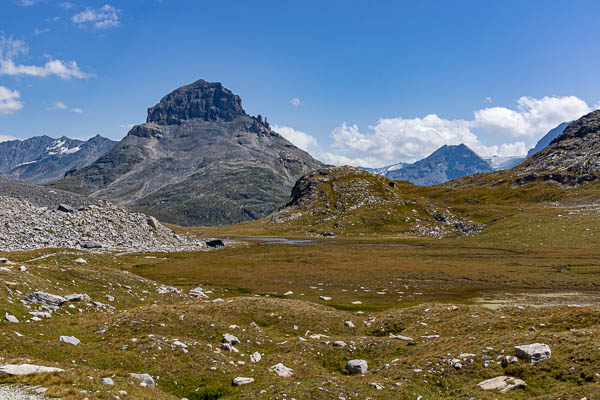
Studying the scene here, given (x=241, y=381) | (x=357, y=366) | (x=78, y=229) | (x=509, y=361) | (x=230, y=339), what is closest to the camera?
(x=241, y=381)

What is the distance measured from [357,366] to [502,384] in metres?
8.82

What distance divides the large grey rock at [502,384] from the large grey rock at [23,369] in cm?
2276

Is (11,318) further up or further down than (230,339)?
further up

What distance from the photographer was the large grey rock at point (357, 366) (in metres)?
24.2

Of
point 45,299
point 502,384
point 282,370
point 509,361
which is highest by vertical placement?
point 45,299

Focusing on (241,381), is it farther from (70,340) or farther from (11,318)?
(11,318)

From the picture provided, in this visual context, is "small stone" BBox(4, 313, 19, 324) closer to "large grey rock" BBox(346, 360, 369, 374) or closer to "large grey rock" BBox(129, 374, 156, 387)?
"large grey rock" BBox(129, 374, 156, 387)

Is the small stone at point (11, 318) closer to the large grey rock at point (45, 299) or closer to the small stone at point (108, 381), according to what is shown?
the large grey rock at point (45, 299)

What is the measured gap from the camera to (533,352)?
21.2 meters

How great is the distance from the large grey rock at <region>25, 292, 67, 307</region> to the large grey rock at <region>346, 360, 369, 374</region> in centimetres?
3002

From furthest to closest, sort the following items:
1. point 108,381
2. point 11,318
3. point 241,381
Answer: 1. point 11,318
2. point 241,381
3. point 108,381

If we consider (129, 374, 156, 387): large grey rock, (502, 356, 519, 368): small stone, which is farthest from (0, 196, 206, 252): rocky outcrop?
(502, 356, 519, 368): small stone

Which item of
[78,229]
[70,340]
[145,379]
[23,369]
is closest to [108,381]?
[145,379]

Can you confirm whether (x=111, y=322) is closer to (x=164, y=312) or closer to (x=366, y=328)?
(x=164, y=312)
